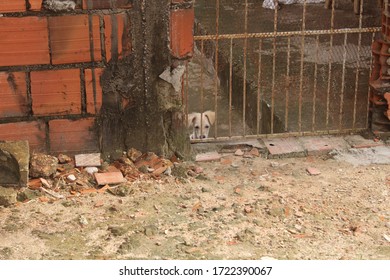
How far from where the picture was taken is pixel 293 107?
257 inches

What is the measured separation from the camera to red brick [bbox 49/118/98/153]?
5020mm

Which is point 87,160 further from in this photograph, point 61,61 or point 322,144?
point 322,144

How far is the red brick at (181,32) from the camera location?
16.2 feet

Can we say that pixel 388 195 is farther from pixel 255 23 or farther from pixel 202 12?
pixel 202 12

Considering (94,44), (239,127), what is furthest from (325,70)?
(94,44)

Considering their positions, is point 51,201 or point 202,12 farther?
point 202,12

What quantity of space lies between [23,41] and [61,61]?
0.92ft

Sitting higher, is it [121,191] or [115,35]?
[115,35]

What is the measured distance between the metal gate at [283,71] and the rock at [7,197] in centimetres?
141

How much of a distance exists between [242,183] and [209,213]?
51 cm

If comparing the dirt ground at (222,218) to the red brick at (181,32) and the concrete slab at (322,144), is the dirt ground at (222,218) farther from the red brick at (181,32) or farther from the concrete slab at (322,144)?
the red brick at (181,32)

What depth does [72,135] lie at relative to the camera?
5059 mm

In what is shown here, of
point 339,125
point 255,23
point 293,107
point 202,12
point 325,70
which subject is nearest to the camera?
point 339,125

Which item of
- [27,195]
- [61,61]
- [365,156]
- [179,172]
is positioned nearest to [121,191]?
[179,172]
